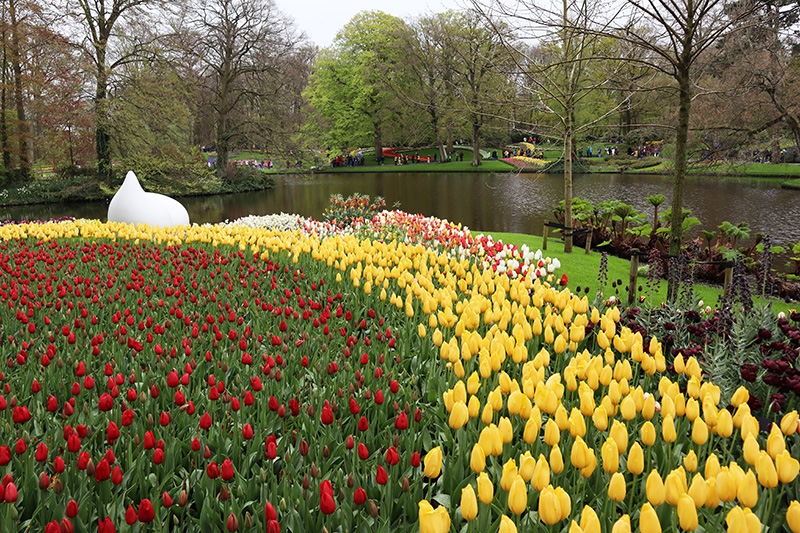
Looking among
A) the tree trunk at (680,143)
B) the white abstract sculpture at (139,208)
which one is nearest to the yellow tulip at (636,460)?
the tree trunk at (680,143)

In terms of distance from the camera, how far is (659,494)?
68.8 inches

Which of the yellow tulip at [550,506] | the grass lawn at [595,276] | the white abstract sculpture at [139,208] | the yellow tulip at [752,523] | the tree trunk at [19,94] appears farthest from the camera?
the tree trunk at [19,94]

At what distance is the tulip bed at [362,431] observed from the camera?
6.42ft

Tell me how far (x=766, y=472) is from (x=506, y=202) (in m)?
22.1

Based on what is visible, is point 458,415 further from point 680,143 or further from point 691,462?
point 680,143

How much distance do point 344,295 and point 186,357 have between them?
6.19 feet

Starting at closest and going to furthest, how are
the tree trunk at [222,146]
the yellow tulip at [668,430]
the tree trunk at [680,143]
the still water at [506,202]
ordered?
the yellow tulip at [668,430] → the tree trunk at [680,143] → the still water at [506,202] → the tree trunk at [222,146]

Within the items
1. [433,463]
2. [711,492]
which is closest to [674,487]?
[711,492]

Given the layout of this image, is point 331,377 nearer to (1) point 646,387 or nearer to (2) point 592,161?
(1) point 646,387

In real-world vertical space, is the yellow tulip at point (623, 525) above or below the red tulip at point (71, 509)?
above

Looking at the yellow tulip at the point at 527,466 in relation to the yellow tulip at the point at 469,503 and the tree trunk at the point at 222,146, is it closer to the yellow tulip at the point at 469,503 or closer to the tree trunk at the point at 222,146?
the yellow tulip at the point at 469,503

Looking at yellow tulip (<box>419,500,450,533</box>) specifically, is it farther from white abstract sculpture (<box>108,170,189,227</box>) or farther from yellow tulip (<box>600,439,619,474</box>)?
white abstract sculpture (<box>108,170,189,227</box>)

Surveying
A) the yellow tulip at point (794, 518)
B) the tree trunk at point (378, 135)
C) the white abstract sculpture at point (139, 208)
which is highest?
the tree trunk at point (378, 135)

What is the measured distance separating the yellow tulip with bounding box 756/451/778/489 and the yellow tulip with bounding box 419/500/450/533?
3.55ft
